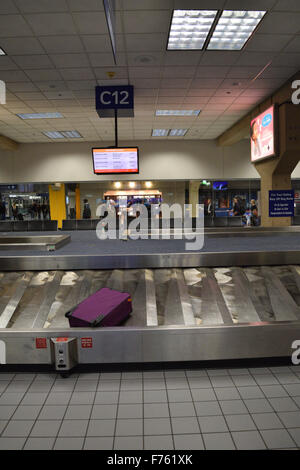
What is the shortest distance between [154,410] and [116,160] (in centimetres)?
645

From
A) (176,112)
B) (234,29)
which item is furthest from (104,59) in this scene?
(176,112)

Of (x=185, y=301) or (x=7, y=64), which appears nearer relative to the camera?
(x=185, y=301)

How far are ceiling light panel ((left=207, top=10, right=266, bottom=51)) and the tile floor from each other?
15.4 feet

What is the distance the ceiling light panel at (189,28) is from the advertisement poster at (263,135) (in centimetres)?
300

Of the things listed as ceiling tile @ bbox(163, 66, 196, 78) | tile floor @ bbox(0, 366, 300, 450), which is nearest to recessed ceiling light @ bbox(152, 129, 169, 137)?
ceiling tile @ bbox(163, 66, 196, 78)

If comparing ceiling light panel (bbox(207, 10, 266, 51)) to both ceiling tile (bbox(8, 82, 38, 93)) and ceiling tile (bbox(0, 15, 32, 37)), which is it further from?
ceiling tile (bbox(8, 82, 38, 93))

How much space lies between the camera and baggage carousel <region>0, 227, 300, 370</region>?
9.76 feet

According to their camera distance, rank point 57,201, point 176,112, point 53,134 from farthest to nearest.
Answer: point 57,201 < point 53,134 < point 176,112

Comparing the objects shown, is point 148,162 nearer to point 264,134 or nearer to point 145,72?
point 264,134

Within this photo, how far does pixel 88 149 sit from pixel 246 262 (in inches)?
409

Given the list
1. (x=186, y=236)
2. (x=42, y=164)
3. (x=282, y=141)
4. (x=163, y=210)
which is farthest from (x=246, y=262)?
(x=163, y=210)

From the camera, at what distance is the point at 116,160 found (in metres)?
7.92

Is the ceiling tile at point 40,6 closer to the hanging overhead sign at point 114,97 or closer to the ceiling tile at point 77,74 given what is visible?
the ceiling tile at point 77,74

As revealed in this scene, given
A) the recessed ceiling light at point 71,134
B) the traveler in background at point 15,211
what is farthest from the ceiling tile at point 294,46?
the traveler in background at point 15,211
